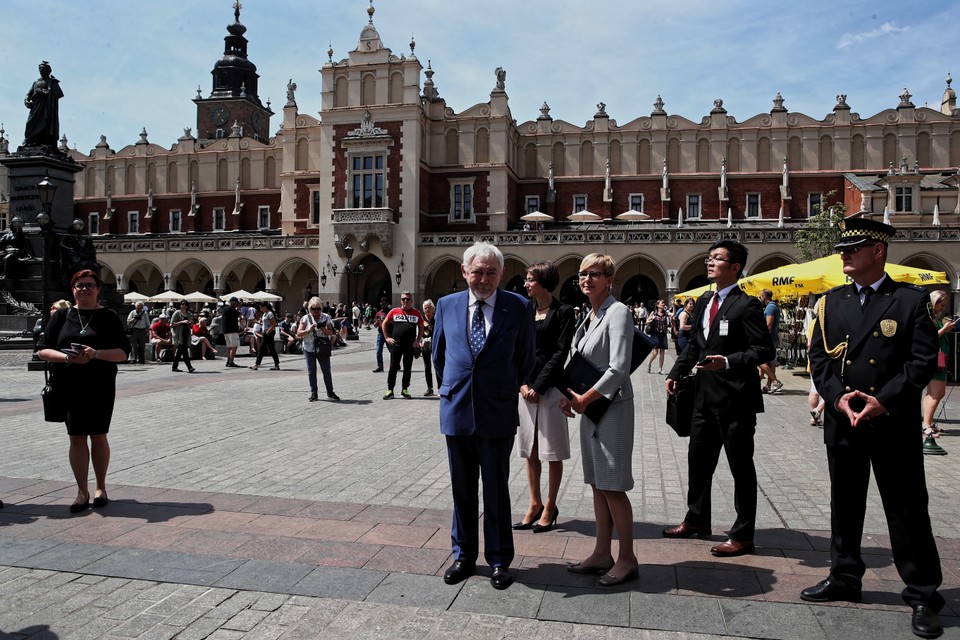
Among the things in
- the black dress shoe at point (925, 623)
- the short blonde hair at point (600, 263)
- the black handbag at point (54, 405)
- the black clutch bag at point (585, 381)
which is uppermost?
the short blonde hair at point (600, 263)

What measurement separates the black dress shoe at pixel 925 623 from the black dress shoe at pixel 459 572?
2071mm

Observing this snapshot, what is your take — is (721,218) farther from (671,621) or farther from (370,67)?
(671,621)

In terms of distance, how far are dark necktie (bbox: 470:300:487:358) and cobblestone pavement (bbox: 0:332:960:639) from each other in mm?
1212

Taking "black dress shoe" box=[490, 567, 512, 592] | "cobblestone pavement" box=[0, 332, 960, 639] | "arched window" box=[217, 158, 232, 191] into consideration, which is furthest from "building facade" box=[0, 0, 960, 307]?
"black dress shoe" box=[490, 567, 512, 592]

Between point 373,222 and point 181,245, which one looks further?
point 181,245

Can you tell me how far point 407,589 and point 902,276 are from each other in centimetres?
1180

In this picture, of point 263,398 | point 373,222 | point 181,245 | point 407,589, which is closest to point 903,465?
point 407,589

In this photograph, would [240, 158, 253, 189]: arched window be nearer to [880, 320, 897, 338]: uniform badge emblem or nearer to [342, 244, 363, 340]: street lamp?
[342, 244, 363, 340]: street lamp

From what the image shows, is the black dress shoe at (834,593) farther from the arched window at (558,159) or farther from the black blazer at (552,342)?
the arched window at (558,159)

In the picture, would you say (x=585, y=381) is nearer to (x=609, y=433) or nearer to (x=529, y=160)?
(x=609, y=433)

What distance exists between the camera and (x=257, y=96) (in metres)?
77.4

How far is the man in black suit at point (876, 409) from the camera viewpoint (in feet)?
11.3

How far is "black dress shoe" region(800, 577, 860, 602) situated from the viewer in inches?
144

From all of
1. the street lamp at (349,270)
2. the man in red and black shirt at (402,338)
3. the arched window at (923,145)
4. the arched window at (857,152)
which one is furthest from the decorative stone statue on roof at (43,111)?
the arched window at (923,145)
